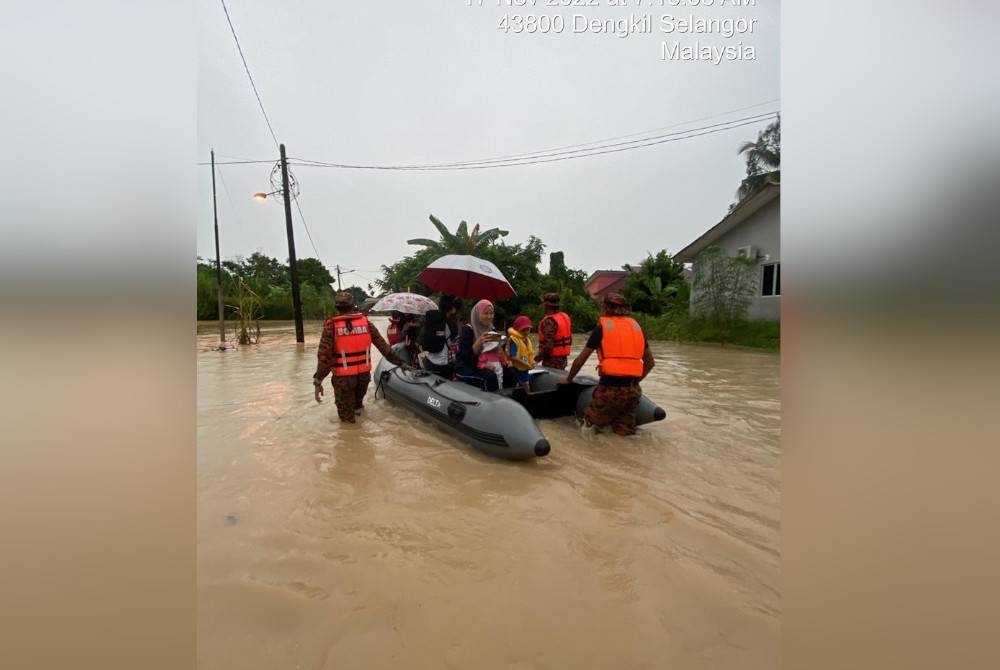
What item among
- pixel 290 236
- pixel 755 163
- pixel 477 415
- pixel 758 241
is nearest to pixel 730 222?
pixel 758 241

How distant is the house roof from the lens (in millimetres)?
12234

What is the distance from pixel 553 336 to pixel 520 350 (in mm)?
801

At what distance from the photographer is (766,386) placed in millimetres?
8078

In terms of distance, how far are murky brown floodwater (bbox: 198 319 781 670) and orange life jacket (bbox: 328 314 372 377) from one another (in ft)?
2.30

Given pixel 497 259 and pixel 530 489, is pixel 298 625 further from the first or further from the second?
pixel 497 259

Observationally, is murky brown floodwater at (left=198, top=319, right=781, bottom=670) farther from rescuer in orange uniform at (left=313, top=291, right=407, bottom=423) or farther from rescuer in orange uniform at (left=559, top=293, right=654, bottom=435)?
rescuer in orange uniform at (left=313, top=291, right=407, bottom=423)

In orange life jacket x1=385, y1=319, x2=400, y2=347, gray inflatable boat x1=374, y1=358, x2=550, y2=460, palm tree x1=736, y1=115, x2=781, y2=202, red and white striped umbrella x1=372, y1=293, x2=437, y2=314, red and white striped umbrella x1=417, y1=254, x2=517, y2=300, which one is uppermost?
palm tree x1=736, y1=115, x2=781, y2=202

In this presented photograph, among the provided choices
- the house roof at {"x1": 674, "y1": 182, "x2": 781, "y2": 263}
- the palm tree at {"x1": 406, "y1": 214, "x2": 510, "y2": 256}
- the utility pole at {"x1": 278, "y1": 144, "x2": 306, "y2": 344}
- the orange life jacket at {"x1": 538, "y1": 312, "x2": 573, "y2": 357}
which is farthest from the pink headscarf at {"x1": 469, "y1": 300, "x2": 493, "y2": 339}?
the palm tree at {"x1": 406, "y1": 214, "x2": 510, "y2": 256}

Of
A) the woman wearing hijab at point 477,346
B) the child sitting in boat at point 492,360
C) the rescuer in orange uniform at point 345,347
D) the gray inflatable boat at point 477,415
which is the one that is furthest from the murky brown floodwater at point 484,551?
the child sitting in boat at point 492,360

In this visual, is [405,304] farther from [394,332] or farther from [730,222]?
[730,222]
